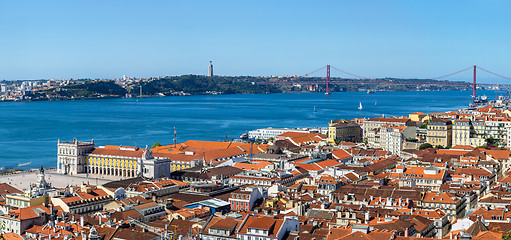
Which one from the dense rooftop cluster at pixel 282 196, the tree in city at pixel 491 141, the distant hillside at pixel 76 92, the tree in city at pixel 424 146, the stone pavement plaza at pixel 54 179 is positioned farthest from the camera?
the distant hillside at pixel 76 92

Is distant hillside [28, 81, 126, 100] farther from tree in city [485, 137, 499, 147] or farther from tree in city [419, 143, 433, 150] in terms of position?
tree in city [485, 137, 499, 147]

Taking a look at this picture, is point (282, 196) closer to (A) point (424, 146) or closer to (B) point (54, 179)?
(B) point (54, 179)

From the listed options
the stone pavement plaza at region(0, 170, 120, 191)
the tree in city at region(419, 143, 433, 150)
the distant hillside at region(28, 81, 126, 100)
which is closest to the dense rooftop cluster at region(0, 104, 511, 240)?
the tree in city at region(419, 143, 433, 150)

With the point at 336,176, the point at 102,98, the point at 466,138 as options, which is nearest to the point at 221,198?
the point at 336,176

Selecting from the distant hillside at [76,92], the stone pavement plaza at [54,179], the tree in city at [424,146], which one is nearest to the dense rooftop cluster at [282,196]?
the tree in city at [424,146]

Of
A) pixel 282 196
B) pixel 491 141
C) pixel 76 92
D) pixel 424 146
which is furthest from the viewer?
pixel 76 92

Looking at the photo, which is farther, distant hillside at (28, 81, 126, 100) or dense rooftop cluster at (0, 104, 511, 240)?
distant hillside at (28, 81, 126, 100)

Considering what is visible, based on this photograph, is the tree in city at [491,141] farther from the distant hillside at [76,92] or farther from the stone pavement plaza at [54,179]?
the distant hillside at [76,92]

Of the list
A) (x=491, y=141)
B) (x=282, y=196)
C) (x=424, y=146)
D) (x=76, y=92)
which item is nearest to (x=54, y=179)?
(x=282, y=196)
